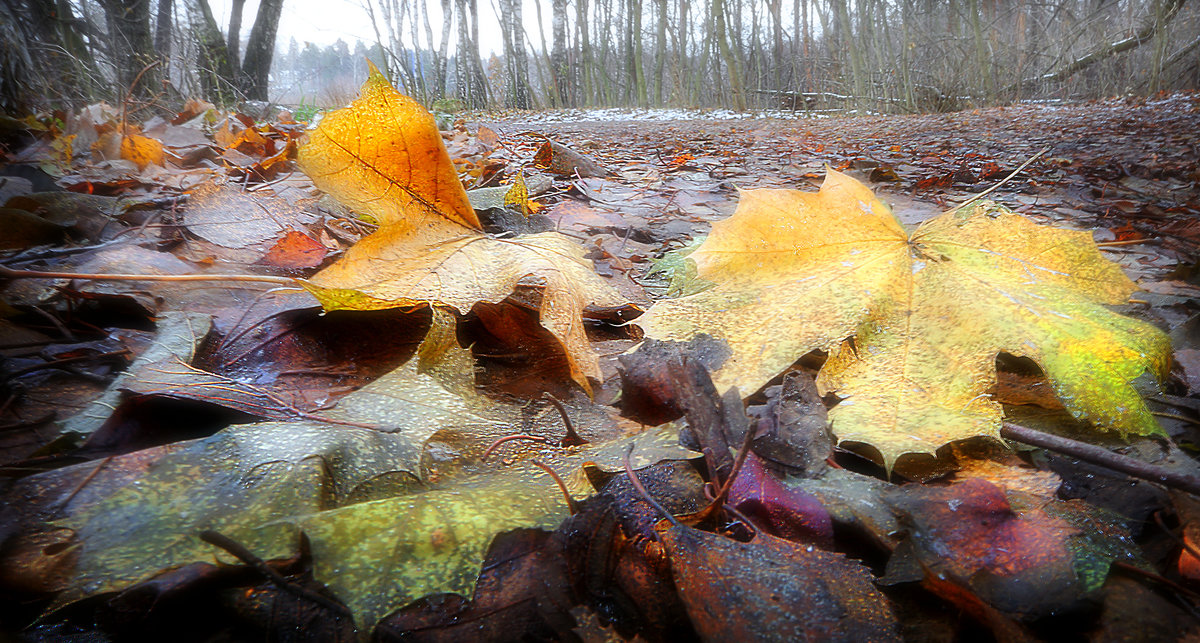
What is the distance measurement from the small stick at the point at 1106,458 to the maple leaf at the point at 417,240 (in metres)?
0.36

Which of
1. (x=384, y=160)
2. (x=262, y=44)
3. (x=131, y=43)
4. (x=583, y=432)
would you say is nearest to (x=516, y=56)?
(x=262, y=44)

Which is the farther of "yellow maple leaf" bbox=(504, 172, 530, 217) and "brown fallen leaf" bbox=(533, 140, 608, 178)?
"brown fallen leaf" bbox=(533, 140, 608, 178)

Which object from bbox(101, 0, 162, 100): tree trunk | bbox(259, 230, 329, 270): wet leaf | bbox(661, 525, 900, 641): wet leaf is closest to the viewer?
bbox(661, 525, 900, 641): wet leaf

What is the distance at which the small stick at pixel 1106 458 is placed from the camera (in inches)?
14.2

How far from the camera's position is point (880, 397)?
0.49 m

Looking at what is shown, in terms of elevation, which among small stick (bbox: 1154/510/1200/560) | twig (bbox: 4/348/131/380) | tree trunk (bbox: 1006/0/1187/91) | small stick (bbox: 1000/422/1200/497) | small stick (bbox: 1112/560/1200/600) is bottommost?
small stick (bbox: 1112/560/1200/600)

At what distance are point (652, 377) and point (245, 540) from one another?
0.34 meters

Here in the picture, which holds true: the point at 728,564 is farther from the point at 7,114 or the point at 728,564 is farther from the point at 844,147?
the point at 844,147

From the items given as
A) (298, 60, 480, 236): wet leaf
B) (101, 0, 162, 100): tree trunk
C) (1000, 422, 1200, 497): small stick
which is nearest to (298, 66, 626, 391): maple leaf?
(298, 60, 480, 236): wet leaf

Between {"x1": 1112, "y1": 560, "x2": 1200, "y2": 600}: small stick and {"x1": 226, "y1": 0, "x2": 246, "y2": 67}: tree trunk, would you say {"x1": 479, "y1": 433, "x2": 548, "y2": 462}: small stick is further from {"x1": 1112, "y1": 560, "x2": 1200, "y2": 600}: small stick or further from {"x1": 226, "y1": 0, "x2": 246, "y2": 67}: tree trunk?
{"x1": 226, "y1": 0, "x2": 246, "y2": 67}: tree trunk

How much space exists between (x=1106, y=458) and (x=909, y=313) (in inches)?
8.2

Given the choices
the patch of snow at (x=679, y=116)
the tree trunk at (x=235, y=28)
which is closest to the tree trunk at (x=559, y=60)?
the patch of snow at (x=679, y=116)

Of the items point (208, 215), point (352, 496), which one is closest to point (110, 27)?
A: point (208, 215)

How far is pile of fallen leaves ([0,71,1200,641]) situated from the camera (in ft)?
1.06
